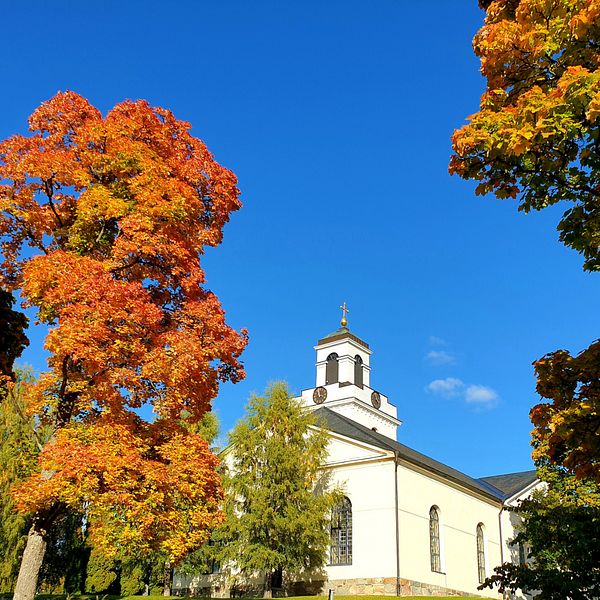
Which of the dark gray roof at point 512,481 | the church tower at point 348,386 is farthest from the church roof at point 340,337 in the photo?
the dark gray roof at point 512,481

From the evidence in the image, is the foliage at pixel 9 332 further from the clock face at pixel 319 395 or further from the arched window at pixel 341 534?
the clock face at pixel 319 395

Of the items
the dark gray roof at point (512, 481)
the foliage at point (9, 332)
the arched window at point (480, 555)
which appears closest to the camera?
the foliage at point (9, 332)

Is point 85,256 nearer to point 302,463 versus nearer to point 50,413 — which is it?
point 50,413

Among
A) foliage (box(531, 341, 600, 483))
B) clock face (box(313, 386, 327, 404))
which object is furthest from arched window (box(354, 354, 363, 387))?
foliage (box(531, 341, 600, 483))

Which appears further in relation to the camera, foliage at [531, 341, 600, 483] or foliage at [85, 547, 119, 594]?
foliage at [85, 547, 119, 594]

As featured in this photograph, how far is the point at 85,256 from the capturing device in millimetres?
12844

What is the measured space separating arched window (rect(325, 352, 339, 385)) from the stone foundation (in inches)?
628

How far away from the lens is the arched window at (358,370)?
42.7 metres

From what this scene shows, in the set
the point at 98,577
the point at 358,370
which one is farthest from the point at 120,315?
the point at 358,370

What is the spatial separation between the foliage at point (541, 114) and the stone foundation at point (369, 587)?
23.1 metres

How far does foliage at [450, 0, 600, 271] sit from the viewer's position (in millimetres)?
6027

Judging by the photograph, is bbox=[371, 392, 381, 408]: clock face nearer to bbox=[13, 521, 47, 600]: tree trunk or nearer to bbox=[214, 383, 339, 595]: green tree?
bbox=[214, 383, 339, 595]: green tree

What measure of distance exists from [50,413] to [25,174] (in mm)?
5064

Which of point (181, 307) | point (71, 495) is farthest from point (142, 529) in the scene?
point (181, 307)
